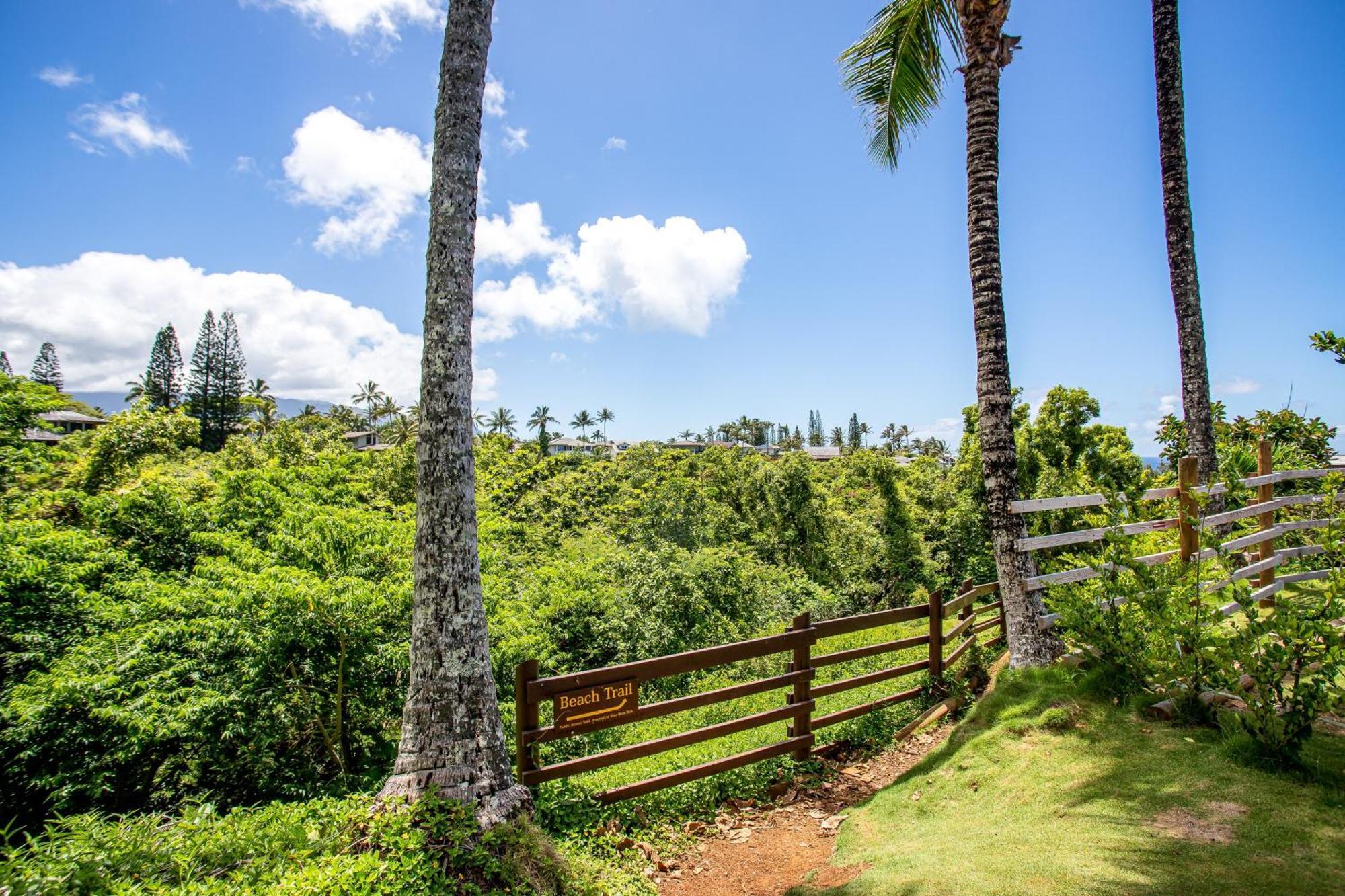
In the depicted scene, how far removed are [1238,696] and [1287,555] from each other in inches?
164

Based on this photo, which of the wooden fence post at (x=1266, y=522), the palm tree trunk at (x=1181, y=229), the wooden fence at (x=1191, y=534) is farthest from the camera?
the palm tree trunk at (x=1181, y=229)

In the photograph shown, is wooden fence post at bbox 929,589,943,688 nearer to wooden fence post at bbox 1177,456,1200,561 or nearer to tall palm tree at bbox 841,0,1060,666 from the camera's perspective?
tall palm tree at bbox 841,0,1060,666

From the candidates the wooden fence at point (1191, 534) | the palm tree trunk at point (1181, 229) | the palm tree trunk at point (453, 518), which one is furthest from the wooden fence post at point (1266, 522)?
the palm tree trunk at point (453, 518)

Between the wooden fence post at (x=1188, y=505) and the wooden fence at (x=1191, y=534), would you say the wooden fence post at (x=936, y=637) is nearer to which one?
the wooden fence at (x=1191, y=534)

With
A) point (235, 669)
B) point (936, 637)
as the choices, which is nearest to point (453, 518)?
point (235, 669)

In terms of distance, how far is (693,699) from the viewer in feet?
17.0

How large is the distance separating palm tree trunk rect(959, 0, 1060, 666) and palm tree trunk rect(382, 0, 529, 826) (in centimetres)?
481

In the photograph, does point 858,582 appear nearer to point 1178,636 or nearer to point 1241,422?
point 1241,422

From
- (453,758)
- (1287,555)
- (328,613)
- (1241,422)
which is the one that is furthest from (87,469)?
(1241,422)

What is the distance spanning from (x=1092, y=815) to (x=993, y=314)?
4.44m

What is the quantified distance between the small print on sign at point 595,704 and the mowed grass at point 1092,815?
74.0 inches

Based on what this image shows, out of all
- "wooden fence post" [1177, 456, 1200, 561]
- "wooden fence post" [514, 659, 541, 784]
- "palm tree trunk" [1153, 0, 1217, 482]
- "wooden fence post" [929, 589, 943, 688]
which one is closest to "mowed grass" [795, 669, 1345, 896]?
"wooden fence post" [929, 589, 943, 688]

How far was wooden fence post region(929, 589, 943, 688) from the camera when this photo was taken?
6.74 metres

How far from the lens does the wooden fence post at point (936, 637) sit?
6.74m
